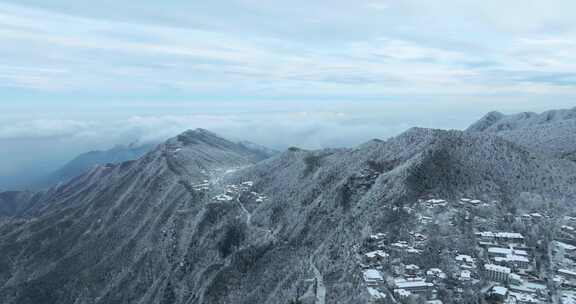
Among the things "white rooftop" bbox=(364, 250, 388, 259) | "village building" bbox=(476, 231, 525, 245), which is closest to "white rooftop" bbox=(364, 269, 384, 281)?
"white rooftop" bbox=(364, 250, 388, 259)

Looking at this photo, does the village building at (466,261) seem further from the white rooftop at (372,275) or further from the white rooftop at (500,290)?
the white rooftop at (372,275)

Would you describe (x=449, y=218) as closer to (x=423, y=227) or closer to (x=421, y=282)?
(x=423, y=227)

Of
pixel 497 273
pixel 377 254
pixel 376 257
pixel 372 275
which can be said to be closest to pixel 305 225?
pixel 377 254

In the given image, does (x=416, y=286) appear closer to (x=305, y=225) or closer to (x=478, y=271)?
(x=478, y=271)

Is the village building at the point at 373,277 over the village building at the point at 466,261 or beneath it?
beneath

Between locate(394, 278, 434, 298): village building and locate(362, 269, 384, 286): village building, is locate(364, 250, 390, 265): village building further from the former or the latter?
locate(394, 278, 434, 298): village building

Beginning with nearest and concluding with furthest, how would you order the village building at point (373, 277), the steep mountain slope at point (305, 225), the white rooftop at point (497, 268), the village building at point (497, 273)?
the village building at point (497, 273) < the white rooftop at point (497, 268) < the village building at point (373, 277) < the steep mountain slope at point (305, 225)

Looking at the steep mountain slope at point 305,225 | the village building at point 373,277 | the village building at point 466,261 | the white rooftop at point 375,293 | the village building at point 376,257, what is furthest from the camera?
the steep mountain slope at point 305,225

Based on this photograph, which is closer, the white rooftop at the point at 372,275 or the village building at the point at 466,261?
the white rooftop at the point at 372,275

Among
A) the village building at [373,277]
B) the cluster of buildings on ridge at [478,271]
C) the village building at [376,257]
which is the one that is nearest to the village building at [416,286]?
the cluster of buildings on ridge at [478,271]

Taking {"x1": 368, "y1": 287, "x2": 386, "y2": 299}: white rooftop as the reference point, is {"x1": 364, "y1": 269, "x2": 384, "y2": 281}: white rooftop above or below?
above

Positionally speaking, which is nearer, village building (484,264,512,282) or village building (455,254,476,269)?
village building (484,264,512,282)
